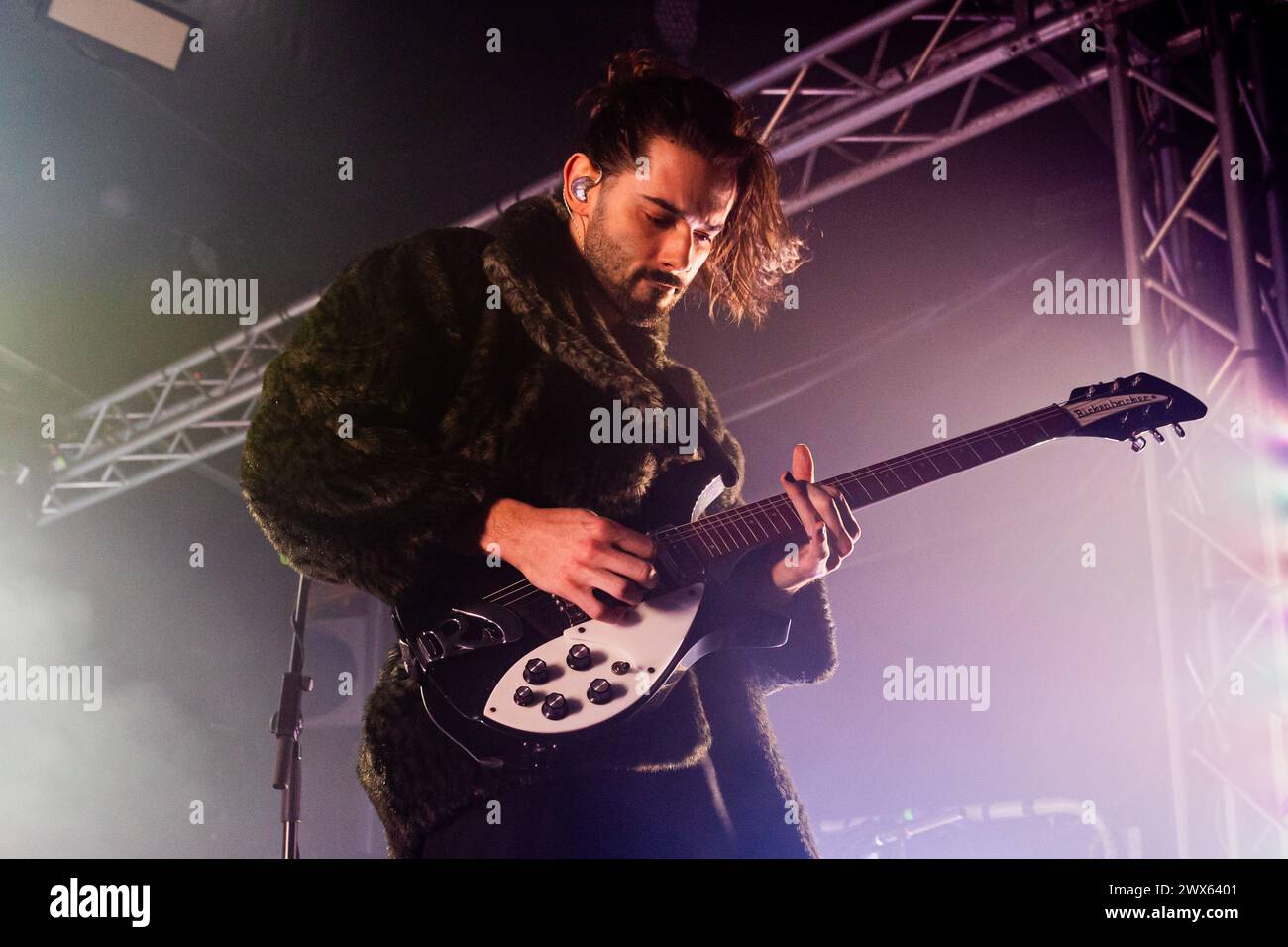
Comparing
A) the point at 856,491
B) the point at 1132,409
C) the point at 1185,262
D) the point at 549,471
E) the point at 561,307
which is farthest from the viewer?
the point at 1185,262

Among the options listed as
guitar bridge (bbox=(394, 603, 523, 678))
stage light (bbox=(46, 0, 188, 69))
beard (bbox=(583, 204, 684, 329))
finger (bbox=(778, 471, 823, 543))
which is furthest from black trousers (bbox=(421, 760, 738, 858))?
stage light (bbox=(46, 0, 188, 69))

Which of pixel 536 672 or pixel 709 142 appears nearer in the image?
pixel 536 672

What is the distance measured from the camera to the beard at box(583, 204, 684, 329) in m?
1.88

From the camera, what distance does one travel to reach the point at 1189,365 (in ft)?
9.68

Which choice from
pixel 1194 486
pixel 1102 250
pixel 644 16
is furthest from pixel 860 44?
pixel 1194 486

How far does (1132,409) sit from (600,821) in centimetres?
140

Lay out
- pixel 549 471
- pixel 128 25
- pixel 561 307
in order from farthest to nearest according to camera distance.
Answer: pixel 128 25
pixel 561 307
pixel 549 471

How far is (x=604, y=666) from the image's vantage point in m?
1.54

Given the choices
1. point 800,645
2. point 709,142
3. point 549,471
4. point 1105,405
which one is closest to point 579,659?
point 549,471

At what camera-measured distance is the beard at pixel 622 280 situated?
1885 millimetres

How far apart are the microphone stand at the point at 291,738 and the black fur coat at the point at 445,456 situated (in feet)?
1.62

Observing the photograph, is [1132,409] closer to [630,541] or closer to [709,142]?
[709,142]

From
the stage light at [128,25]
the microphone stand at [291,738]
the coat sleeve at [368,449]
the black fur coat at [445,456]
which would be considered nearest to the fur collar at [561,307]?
the black fur coat at [445,456]

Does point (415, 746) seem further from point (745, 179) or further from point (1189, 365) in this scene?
point (1189, 365)
